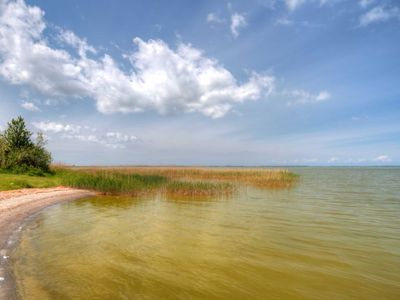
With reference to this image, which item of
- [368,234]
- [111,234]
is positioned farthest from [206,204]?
[368,234]

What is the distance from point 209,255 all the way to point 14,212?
923 centimetres

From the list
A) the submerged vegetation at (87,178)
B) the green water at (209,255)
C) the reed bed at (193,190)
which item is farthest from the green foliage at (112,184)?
the green water at (209,255)

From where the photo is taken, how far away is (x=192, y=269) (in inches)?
275

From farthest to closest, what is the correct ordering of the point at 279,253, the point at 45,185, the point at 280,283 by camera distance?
1. the point at 45,185
2. the point at 279,253
3. the point at 280,283

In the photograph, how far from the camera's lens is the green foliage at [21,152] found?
27.0m

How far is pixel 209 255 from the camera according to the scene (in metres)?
8.05

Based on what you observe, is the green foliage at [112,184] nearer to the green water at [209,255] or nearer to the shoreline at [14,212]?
the shoreline at [14,212]

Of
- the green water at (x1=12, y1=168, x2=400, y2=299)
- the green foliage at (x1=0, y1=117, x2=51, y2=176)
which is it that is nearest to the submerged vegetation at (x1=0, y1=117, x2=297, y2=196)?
the green foliage at (x1=0, y1=117, x2=51, y2=176)

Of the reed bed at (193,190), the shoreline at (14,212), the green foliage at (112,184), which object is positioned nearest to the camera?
the shoreline at (14,212)

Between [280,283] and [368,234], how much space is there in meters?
6.11

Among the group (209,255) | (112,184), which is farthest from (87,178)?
(209,255)

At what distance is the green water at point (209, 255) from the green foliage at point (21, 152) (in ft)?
55.2

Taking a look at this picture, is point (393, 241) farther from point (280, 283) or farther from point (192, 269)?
point (192, 269)

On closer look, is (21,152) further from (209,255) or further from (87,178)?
(209,255)
